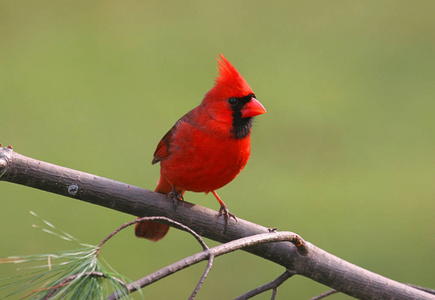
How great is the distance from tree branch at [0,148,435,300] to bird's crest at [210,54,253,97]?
1.35ft

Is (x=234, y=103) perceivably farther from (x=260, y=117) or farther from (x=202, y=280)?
(x=260, y=117)

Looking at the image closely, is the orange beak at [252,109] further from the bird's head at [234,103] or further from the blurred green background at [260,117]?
Answer: the blurred green background at [260,117]

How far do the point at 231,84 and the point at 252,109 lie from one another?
98mm

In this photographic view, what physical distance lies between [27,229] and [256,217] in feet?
4.01

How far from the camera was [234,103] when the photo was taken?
186 cm

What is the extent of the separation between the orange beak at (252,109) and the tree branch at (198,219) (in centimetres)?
37

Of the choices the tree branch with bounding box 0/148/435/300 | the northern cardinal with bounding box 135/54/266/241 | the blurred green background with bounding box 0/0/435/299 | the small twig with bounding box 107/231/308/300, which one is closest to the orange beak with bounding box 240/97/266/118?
the northern cardinal with bounding box 135/54/266/241

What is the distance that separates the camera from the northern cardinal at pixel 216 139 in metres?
1.82

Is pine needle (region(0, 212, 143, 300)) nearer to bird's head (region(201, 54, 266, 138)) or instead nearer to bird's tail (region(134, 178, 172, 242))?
bird's head (region(201, 54, 266, 138))

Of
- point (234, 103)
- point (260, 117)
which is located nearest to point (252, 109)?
point (234, 103)

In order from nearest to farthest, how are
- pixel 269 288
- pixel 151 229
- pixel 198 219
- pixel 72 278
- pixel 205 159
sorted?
pixel 72 278
pixel 269 288
pixel 198 219
pixel 205 159
pixel 151 229

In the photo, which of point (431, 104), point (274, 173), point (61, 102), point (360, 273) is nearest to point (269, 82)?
point (274, 173)

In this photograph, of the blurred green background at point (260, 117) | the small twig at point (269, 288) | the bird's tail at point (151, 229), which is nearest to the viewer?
the small twig at point (269, 288)

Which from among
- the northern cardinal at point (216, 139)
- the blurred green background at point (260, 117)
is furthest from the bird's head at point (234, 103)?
the blurred green background at point (260, 117)
